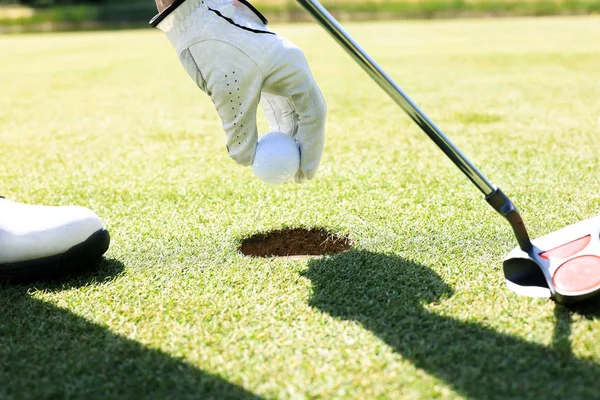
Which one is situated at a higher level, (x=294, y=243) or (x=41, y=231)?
(x=41, y=231)

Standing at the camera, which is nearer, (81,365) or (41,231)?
(81,365)

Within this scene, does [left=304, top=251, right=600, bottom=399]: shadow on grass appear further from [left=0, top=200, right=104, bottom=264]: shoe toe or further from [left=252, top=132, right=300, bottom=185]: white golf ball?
[left=0, top=200, right=104, bottom=264]: shoe toe

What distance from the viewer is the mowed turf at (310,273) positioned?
5.10 ft

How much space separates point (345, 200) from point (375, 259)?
2.30 feet

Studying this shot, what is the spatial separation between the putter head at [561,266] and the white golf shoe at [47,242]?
137 centimetres

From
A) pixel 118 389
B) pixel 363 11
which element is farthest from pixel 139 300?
pixel 363 11

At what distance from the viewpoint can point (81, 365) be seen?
1623 millimetres

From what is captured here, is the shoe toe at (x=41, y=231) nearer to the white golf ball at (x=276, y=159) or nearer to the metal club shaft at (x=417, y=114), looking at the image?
the white golf ball at (x=276, y=159)

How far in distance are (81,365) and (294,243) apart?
3.43 ft

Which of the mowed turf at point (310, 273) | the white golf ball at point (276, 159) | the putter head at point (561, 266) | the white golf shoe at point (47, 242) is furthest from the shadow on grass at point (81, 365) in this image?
the putter head at point (561, 266)

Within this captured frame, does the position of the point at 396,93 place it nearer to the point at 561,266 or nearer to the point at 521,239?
the point at 521,239

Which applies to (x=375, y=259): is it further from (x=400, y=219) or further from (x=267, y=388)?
(x=267, y=388)

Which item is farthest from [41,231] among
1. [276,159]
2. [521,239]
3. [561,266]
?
[561,266]

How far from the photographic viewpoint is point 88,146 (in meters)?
4.24
